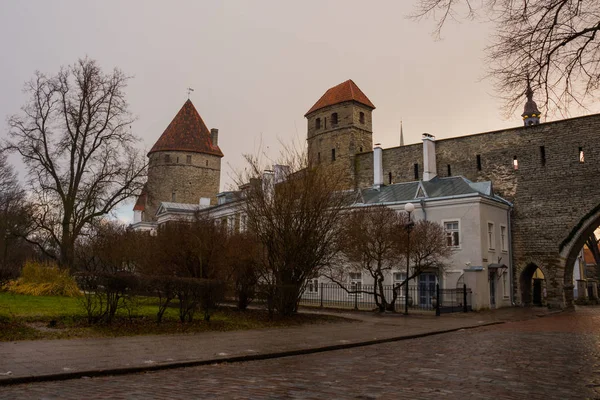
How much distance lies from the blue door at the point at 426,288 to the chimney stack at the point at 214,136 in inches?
1863

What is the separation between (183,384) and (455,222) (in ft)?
88.1

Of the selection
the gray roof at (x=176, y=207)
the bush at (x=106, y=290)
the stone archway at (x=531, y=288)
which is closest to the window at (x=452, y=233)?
the stone archway at (x=531, y=288)

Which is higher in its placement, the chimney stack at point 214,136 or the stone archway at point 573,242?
the chimney stack at point 214,136

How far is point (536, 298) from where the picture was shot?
36219 mm

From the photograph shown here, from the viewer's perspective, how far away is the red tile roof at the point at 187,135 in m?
68.9

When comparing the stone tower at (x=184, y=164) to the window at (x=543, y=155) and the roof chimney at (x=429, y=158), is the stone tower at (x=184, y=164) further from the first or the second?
the window at (x=543, y=155)

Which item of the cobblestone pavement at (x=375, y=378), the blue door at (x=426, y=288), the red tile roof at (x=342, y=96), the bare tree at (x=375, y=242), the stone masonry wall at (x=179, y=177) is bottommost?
the cobblestone pavement at (x=375, y=378)

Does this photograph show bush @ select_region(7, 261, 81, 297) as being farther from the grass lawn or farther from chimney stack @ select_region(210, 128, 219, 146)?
chimney stack @ select_region(210, 128, 219, 146)

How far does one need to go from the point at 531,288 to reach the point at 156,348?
32631mm

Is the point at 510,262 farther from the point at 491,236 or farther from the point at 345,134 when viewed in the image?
the point at 345,134

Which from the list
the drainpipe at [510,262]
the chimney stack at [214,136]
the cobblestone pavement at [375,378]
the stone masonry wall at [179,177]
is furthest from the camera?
the chimney stack at [214,136]

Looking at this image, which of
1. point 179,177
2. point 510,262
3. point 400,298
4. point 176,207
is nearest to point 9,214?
point 176,207

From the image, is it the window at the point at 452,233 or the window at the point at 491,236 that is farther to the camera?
the window at the point at 491,236

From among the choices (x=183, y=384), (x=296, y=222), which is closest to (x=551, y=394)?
(x=183, y=384)
